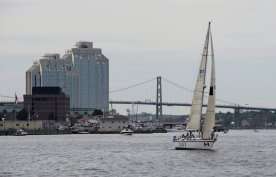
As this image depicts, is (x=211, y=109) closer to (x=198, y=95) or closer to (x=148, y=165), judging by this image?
(x=198, y=95)

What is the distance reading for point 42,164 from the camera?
7869 centimetres

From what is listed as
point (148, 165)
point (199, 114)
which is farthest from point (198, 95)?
point (148, 165)

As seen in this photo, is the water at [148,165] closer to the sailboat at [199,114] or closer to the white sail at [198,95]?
the sailboat at [199,114]

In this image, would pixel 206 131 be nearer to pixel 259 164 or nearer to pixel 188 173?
pixel 259 164

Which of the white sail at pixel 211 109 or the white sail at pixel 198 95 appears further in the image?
the white sail at pixel 198 95

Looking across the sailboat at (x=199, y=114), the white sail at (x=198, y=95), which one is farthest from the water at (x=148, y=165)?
the white sail at (x=198, y=95)

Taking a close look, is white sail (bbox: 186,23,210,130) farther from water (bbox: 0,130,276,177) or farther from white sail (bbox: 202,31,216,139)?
water (bbox: 0,130,276,177)

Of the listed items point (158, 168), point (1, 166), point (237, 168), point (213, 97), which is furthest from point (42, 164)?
point (213, 97)

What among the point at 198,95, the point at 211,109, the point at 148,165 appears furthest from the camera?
the point at 198,95

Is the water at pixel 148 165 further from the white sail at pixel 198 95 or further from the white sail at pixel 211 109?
the white sail at pixel 198 95

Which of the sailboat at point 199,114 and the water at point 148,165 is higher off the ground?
the sailboat at point 199,114

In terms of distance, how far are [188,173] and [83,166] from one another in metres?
10.5

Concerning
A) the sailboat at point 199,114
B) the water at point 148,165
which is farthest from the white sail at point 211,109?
the water at point 148,165

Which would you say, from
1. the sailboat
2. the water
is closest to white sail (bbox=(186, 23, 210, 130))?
the sailboat
